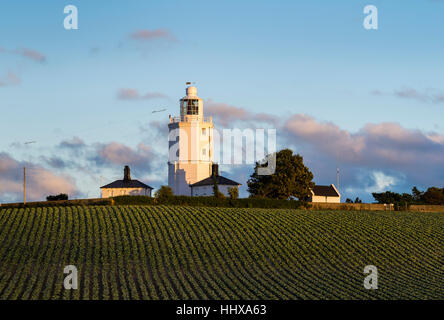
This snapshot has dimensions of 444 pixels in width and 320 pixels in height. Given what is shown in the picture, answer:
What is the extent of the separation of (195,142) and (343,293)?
5221 centimetres

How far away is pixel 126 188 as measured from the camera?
282 feet

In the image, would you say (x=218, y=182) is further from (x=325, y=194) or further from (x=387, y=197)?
(x=387, y=197)

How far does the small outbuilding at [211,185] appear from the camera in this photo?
270ft

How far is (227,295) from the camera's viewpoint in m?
31.9

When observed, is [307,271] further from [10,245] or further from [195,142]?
[195,142]

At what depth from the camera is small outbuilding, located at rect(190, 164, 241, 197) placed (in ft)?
270

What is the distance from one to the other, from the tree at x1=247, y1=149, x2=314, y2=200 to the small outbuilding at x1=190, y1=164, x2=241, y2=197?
411 centimetres

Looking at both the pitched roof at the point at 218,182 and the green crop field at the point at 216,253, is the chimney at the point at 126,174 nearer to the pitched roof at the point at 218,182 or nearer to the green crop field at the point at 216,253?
the pitched roof at the point at 218,182

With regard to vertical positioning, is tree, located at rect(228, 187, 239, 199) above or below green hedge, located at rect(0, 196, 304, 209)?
above
